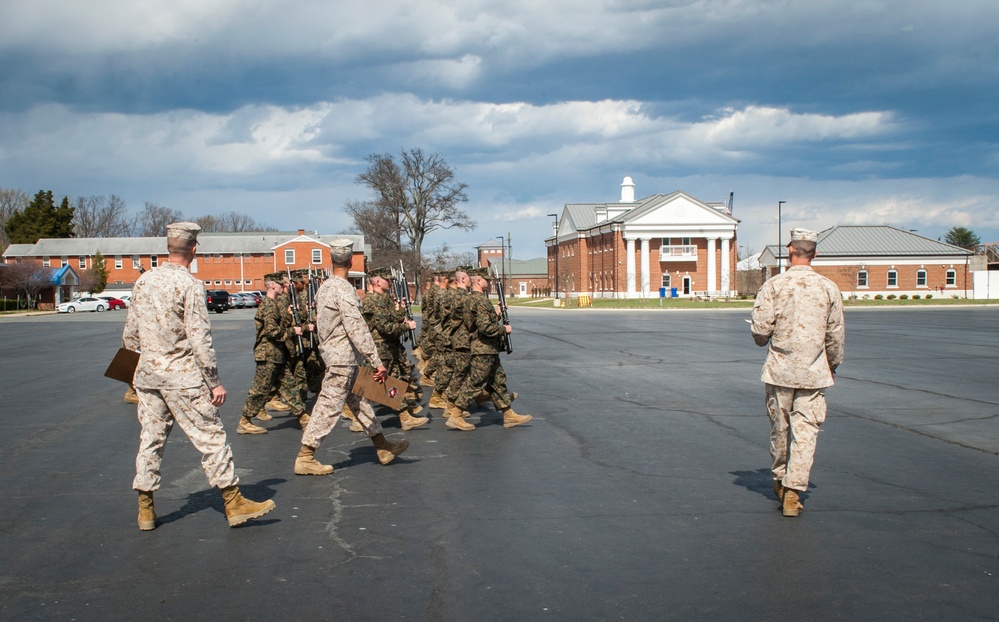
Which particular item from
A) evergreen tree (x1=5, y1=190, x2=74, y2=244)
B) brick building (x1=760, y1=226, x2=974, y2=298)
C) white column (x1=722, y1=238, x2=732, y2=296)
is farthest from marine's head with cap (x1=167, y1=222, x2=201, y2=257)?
evergreen tree (x1=5, y1=190, x2=74, y2=244)

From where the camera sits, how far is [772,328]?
225 inches

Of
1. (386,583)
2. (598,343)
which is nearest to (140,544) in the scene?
(386,583)

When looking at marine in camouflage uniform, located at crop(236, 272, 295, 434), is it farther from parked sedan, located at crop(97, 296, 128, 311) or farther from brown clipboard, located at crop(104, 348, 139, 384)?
parked sedan, located at crop(97, 296, 128, 311)

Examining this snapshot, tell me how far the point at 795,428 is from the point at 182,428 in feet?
13.4

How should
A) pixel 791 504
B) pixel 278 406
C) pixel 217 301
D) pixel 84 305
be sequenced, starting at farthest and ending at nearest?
pixel 84 305 → pixel 217 301 → pixel 278 406 → pixel 791 504

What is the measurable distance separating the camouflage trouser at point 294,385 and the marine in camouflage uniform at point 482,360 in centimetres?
170

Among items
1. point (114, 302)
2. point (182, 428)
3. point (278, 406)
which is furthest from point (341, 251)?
point (114, 302)

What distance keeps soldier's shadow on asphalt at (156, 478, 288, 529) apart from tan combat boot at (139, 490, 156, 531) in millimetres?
153

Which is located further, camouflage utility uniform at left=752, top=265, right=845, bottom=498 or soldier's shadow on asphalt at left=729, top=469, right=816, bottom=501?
soldier's shadow on asphalt at left=729, top=469, right=816, bottom=501

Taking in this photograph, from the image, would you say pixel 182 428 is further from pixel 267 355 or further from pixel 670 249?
pixel 670 249

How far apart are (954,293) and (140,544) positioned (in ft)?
283

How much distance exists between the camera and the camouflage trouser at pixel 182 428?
17.1ft

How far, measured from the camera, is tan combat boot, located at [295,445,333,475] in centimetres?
683

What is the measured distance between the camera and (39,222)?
10069 cm
